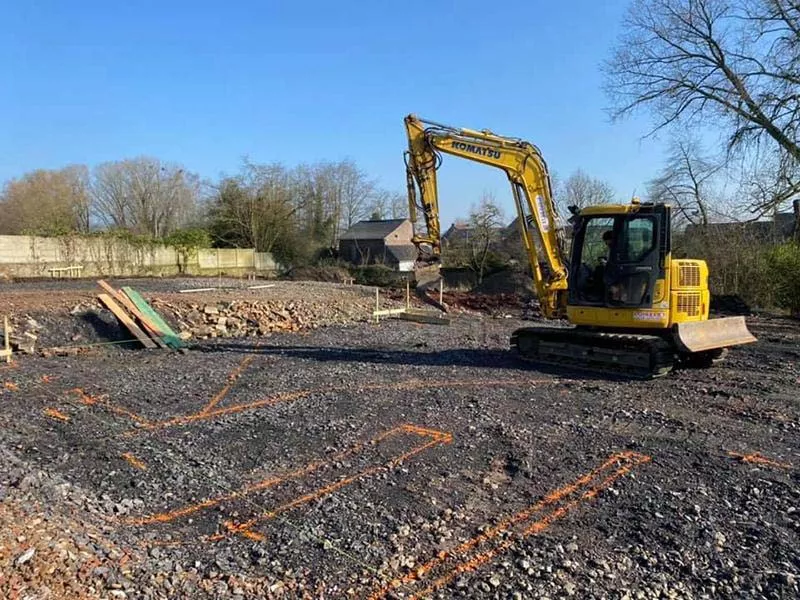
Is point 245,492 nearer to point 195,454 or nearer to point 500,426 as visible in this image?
point 195,454

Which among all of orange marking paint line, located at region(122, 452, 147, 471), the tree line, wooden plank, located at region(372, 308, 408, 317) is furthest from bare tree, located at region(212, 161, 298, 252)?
orange marking paint line, located at region(122, 452, 147, 471)

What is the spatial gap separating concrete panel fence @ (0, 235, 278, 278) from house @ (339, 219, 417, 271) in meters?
8.78

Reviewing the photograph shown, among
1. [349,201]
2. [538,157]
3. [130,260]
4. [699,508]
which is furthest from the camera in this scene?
Answer: [349,201]

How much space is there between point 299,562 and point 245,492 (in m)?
1.28

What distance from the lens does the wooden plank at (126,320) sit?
11924mm

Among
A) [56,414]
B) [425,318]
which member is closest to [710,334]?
[425,318]

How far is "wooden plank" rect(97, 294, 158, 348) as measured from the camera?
11924mm

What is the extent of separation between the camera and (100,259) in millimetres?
27859

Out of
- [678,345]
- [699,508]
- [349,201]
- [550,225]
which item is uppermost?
[349,201]

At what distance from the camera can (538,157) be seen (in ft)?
34.7

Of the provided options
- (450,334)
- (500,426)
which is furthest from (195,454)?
(450,334)

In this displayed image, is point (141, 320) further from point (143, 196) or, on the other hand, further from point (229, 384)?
point (143, 196)

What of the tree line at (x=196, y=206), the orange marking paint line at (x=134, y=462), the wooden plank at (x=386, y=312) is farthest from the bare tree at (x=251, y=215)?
the orange marking paint line at (x=134, y=462)

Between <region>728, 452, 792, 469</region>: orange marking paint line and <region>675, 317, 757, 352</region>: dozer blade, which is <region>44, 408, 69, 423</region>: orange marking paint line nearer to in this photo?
<region>728, 452, 792, 469</region>: orange marking paint line
